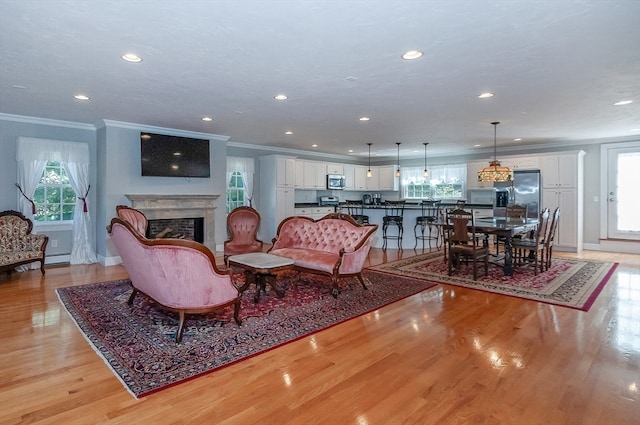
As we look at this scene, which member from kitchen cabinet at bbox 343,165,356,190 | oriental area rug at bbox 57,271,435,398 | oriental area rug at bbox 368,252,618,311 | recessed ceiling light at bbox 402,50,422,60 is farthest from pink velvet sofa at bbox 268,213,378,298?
kitchen cabinet at bbox 343,165,356,190

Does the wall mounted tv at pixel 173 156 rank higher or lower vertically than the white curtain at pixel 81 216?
higher

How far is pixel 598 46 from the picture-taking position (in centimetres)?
303

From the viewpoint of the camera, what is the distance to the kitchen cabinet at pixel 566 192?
7.93 meters

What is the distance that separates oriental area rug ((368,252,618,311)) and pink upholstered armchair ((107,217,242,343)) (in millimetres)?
3151

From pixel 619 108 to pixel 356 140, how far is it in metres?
4.58

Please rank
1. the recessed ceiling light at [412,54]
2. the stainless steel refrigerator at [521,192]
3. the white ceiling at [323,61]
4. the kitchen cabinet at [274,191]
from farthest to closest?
1. the kitchen cabinet at [274,191]
2. the stainless steel refrigerator at [521,192]
3. the recessed ceiling light at [412,54]
4. the white ceiling at [323,61]

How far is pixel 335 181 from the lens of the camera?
34.3 feet

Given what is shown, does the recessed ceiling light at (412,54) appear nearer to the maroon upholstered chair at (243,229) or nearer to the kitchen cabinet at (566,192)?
the maroon upholstered chair at (243,229)

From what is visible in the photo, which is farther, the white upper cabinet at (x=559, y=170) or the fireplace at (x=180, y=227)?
the white upper cabinet at (x=559, y=170)

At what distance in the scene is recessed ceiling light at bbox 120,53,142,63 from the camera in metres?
3.22

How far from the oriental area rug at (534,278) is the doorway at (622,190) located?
2114 mm

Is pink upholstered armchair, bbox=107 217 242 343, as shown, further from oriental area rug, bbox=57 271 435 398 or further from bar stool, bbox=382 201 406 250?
bar stool, bbox=382 201 406 250

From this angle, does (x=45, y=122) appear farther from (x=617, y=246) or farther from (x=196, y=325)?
(x=617, y=246)

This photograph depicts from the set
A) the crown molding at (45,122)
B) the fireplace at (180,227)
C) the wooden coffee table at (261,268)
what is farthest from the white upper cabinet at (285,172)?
the wooden coffee table at (261,268)
